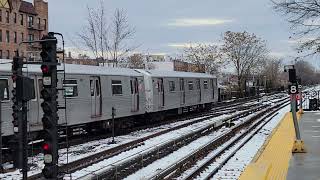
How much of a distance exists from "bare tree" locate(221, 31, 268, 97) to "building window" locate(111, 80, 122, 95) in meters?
51.4

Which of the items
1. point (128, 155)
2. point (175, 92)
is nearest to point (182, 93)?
point (175, 92)

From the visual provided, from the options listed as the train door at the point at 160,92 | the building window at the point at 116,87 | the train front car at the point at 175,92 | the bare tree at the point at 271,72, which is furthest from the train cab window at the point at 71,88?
the bare tree at the point at 271,72

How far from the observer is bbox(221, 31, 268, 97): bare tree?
2889 inches

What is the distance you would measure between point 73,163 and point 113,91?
885 centimetres

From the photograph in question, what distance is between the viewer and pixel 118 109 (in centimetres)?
2256

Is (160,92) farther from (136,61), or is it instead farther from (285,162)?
(136,61)

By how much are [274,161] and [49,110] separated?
628 cm

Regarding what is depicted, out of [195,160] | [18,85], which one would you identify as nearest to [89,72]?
[195,160]

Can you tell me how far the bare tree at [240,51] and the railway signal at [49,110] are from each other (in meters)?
65.7

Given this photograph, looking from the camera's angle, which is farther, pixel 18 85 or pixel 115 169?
pixel 115 169

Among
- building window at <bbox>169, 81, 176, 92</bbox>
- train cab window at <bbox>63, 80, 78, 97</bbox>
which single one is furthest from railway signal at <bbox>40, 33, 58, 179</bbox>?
building window at <bbox>169, 81, 176, 92</bbox>

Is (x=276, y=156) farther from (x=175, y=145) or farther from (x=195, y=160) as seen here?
(x=175, y=145)

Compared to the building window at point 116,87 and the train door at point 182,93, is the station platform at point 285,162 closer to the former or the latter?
the building window at point 116,87

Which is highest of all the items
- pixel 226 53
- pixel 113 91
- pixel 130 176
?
pixel 226 53
